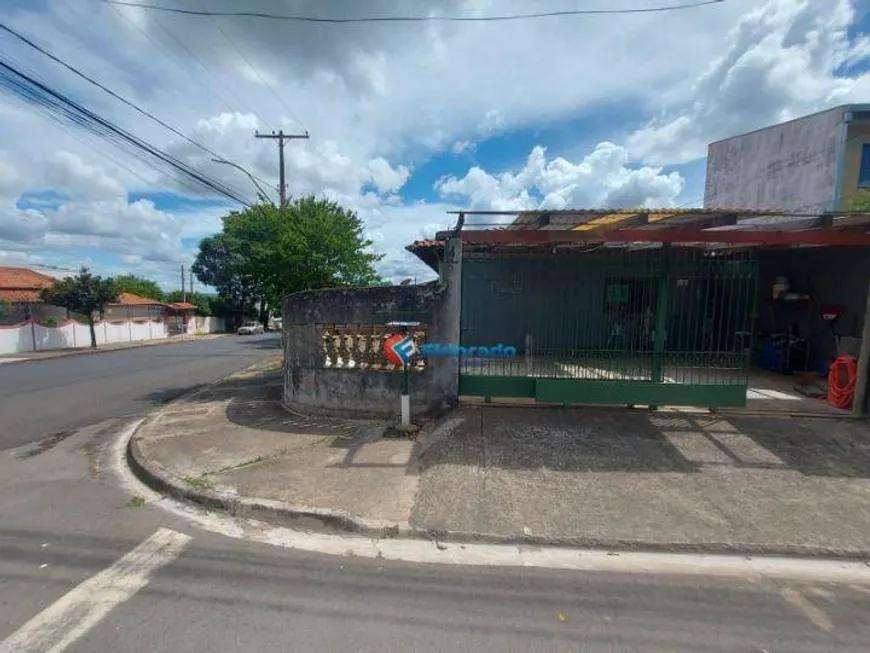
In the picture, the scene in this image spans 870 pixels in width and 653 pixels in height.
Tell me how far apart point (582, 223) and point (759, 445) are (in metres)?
3.33

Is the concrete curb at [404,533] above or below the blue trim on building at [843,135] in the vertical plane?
below

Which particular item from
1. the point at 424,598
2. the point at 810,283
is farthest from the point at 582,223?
the point at 810,283

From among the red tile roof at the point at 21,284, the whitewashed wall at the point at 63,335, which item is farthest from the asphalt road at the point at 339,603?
the red tile roof at the point at 21,284

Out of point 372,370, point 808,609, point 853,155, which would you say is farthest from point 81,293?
point 853,155

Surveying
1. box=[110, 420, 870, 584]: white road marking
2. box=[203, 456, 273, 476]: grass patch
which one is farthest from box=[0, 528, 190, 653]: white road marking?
box=[203, 456, 273, 476]: grass patch

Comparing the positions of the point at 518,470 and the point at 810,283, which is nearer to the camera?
the point at 518,470

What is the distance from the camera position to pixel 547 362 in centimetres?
621

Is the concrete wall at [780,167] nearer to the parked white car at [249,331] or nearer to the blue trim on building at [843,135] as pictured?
the blue trim on building at [843,135]

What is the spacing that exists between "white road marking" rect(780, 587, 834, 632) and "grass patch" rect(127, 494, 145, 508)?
16.9 feet

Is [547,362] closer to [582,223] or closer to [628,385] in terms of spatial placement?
[628,385]

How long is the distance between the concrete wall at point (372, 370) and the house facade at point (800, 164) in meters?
11.6

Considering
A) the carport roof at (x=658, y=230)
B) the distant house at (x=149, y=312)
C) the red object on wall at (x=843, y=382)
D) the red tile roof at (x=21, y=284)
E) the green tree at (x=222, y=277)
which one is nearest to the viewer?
the carport roof at (x=658, y=230)

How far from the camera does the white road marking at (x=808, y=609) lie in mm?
2461

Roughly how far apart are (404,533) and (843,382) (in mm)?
6925
